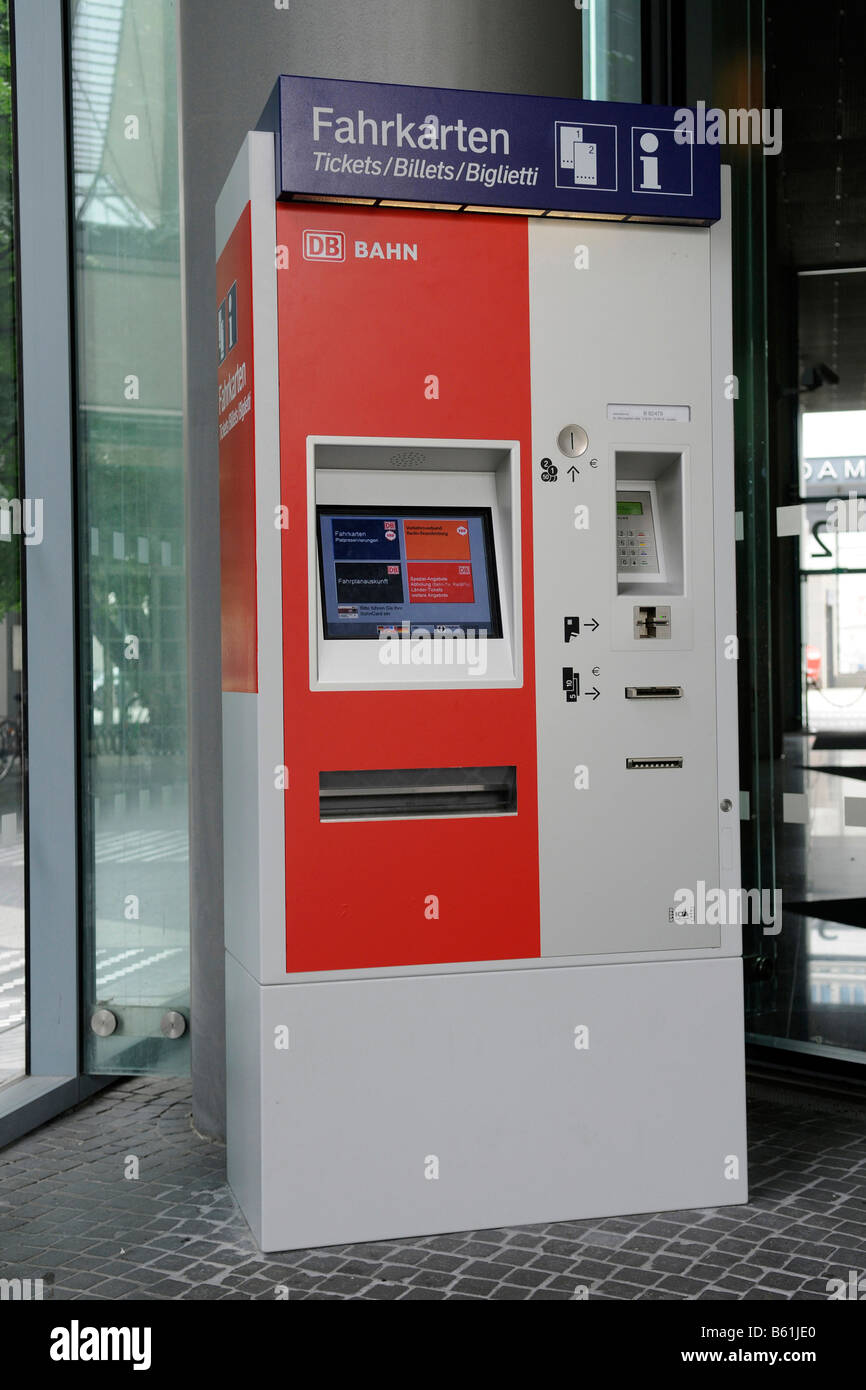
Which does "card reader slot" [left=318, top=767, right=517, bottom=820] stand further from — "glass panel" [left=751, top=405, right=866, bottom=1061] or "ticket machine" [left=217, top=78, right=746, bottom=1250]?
"glass panel" [left=751, top=405, right=866, bottom=1061]

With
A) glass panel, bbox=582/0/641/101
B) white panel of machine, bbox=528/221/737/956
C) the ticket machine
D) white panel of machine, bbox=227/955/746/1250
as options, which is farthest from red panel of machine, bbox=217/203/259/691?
glass panel, bbox=582/0/641/101

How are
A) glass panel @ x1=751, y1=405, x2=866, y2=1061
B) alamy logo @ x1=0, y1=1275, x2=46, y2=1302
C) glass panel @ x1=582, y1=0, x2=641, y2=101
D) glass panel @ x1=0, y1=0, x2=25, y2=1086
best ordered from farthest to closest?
glass panel @ x1=582, y1=0, x2=641, y2=101
glass panel @ x1=751, y1=405, x2=866, y2=1061
glass panel @ x1=0, y1=0, x2=25, y2=1086
alamy logo @ x1=0, y1=1275, x2=46, y2=1302

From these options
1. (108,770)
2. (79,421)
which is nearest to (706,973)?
(108,770)

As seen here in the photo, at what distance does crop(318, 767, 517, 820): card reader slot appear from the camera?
336 centimetres

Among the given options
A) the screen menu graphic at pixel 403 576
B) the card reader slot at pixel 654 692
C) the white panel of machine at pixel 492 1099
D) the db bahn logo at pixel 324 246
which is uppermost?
the db bahn logo at pixel 324 246

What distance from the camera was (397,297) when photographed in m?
3.32

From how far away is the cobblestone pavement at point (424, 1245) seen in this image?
306 cm

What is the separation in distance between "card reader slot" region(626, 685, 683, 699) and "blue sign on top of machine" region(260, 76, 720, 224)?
1.19 m

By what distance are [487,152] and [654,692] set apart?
55.1 inches

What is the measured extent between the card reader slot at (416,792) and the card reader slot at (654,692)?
37 cm

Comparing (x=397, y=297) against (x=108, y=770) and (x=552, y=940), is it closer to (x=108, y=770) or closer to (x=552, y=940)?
(x=552, y=940)
